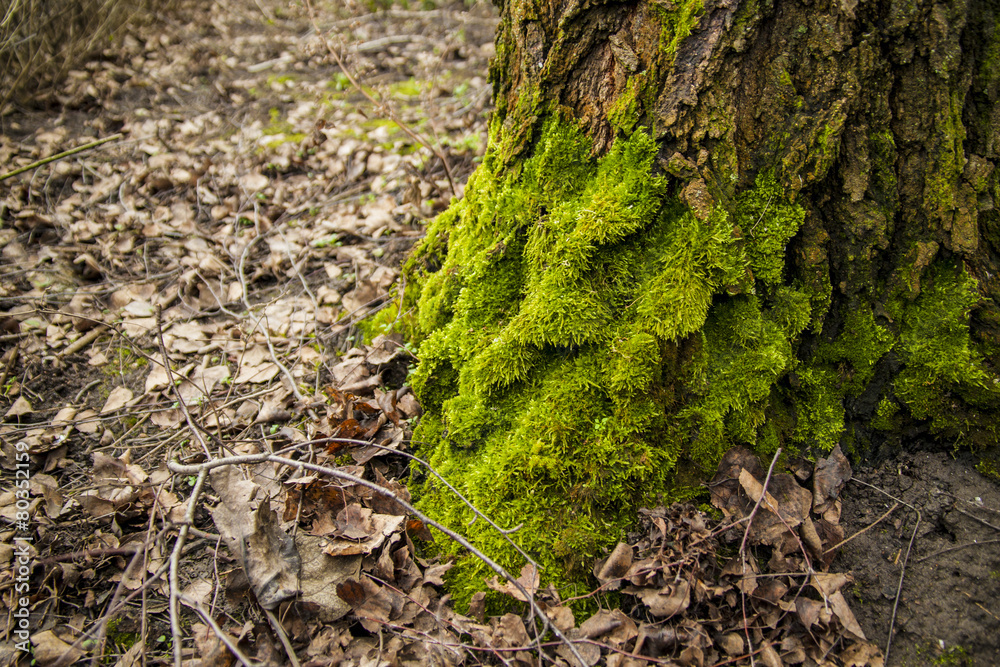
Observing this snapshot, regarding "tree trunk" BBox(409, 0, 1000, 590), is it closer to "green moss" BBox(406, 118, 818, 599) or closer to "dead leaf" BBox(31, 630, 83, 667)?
"green moss" BBox(406, 118, 818, 599)

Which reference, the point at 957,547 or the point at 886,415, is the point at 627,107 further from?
the point at 957,547

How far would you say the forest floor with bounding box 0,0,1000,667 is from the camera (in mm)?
1746

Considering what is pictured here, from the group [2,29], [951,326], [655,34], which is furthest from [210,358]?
[2,29]

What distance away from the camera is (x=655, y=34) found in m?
1.83

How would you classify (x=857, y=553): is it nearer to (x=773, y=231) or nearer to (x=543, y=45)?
(x=773, y=231)

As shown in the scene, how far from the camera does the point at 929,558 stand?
1905 mm

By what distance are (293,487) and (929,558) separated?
2.35m

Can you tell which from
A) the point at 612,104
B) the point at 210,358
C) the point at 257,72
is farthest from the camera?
the point at 257,72

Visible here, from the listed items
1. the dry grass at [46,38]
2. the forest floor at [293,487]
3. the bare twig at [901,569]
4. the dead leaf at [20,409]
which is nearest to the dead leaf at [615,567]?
the forest floor at [293,487]

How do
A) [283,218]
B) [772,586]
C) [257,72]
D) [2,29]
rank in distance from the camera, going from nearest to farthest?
[772,586] < [283,218] < [2,29] < [257,72]

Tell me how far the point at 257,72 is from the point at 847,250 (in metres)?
6.77

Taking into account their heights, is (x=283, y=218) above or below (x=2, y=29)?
below

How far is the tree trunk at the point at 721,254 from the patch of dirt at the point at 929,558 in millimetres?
137

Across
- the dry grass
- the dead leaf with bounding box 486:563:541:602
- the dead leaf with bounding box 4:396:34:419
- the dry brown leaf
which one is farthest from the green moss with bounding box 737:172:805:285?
the dry grass
